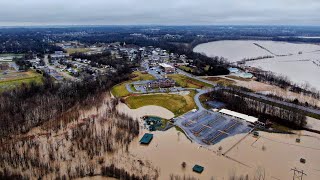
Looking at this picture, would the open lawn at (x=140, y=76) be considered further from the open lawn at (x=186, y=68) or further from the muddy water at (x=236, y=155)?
the muddy water at (x=236, y=155)

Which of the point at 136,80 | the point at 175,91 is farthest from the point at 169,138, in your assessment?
the point at 136,80

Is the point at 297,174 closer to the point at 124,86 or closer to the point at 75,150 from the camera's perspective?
the point at 75,150

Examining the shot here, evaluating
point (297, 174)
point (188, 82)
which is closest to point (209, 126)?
point (297, 174)

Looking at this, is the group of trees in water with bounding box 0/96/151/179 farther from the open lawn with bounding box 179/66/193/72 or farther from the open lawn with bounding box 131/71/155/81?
the open lawn with bounding box 179/66/193/72

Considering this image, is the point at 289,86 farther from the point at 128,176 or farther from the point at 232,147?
the point at 128,176

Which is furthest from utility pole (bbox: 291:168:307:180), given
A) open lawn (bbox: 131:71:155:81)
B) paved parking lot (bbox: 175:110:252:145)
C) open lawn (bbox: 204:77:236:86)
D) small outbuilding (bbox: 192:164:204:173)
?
open lawn (bbox: 131:71:155:81)

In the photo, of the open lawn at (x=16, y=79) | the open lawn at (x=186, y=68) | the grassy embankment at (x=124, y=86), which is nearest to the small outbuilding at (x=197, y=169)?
the grassy embankment at (x=124, y=86)
